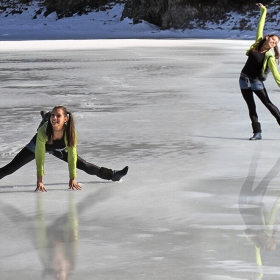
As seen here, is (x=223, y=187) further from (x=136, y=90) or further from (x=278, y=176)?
(x=136, y=90)

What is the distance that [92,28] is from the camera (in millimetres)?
68938

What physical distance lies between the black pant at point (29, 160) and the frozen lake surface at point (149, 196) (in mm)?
110

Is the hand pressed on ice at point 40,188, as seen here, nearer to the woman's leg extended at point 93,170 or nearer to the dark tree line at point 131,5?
the woman's leg extended at point 93,170

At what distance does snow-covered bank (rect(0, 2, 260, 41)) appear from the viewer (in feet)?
204

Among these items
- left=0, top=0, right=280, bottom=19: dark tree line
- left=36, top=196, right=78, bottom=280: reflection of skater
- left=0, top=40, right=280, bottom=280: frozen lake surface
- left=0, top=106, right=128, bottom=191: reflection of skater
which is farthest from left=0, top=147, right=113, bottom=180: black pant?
left=0, top=0, right=280, bottom=19: dark tree line

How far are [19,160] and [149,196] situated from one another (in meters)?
1.18

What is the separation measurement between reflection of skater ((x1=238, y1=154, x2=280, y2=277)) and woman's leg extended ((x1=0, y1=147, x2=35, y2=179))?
1783 millimetres

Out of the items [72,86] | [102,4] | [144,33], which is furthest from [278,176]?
[102,4]

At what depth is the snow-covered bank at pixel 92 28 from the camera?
62.2 m

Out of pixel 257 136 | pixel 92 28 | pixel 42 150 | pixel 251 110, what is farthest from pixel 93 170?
pixel 92 28

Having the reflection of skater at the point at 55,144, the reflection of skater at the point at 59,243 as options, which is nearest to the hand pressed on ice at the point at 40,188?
the reflection of skater at the point at 55,144

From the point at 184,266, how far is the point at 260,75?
6232 mm

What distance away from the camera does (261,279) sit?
15.4ft

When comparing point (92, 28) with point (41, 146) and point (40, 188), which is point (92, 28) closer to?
point (40, 188)
